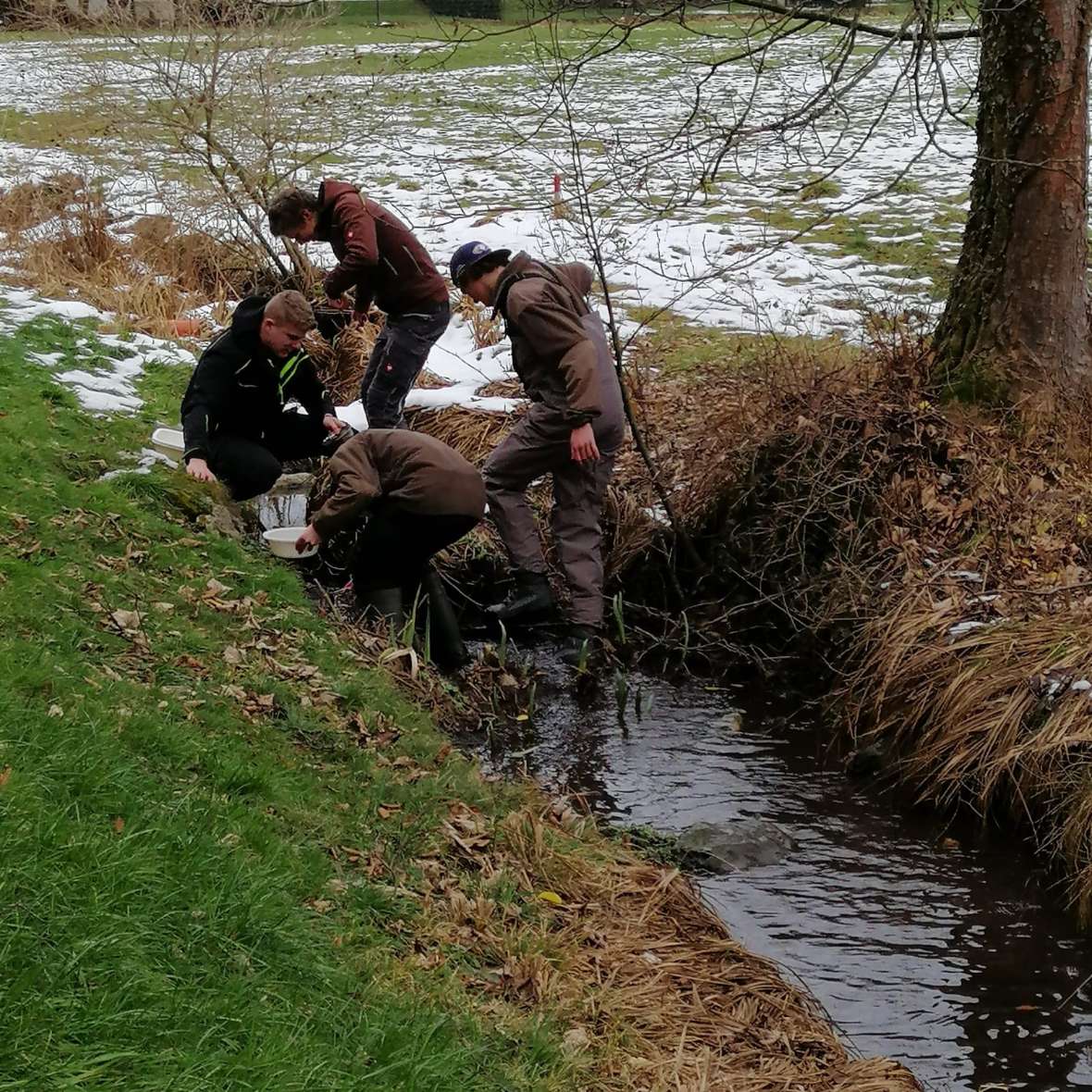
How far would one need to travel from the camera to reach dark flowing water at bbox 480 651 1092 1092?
14.6 ft

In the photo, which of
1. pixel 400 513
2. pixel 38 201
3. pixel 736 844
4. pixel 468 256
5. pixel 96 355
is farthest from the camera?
pixel 38 201

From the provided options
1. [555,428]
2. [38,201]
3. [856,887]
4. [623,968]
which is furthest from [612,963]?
[38,201]

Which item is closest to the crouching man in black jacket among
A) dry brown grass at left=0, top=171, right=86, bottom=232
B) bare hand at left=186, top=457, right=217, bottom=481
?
bare hand at left=186, top=457, right=217, bottom=481

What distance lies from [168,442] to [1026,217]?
518 cm

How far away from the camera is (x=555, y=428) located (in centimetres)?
697

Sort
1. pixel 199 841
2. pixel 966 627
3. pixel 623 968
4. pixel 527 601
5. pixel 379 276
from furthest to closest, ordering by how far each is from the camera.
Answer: pixel 379 276 → pixel 527 601 → pixel 966 627 → pixel 623 968 → pixel 199 841

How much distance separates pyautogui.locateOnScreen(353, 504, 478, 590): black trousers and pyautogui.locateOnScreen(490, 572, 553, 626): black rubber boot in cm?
59

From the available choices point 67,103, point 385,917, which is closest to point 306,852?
point 385,917

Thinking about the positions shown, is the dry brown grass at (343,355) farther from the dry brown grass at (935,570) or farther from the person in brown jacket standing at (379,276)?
the dry brown grass at (935,570)

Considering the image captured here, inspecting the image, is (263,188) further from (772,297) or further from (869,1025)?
(869,1025)

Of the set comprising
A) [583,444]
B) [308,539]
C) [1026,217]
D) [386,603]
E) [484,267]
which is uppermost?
[1026,217]

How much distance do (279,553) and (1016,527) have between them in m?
4.07

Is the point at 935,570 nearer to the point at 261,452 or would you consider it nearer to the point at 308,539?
the point at 308,539

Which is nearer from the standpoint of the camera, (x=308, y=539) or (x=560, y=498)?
(x=308, y=539)
